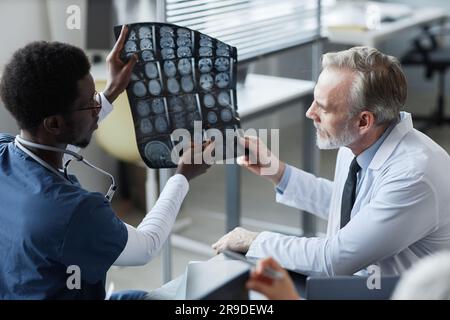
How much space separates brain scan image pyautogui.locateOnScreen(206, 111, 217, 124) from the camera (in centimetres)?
198

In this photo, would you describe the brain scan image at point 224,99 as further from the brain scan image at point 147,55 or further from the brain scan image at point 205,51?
the brain scan image at point 147,55

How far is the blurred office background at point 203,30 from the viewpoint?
282 cm

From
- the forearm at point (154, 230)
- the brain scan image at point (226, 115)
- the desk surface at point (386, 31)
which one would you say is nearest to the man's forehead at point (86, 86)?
the forearm at point (154, 230)

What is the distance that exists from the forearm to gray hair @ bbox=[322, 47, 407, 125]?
48 centimetres

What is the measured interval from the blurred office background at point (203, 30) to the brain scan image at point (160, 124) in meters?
0.37

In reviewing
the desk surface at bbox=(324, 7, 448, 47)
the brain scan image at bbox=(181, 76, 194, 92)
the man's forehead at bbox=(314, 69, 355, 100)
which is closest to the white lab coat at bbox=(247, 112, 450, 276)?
the man's forehead at bbox=(314, 69, 355, 100)

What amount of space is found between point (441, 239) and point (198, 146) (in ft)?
2.19

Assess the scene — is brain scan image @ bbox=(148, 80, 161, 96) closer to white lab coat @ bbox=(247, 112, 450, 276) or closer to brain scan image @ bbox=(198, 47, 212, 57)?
brain scan image @ bbox=(198, 47, 212, 57)

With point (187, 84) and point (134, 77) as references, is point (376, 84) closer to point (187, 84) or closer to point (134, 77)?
point (187, 84)

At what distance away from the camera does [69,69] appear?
1500 mm

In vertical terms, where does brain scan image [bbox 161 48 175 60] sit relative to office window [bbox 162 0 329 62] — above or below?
above

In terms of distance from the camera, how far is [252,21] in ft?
8.99
